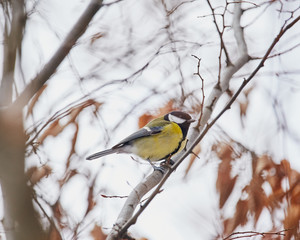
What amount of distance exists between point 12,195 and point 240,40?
131 inches

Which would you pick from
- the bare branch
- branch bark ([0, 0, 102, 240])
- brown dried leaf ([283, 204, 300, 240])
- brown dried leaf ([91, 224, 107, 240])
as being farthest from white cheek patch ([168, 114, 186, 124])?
the bare branch

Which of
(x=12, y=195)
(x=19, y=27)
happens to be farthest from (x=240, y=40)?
(x=12, y=195)

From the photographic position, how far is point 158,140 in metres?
4.33

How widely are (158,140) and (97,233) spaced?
55.8 inches

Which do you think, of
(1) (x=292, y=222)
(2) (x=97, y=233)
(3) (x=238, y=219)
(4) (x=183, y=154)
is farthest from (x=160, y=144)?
A: (1) (x=292, y=222)

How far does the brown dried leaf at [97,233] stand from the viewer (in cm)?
319

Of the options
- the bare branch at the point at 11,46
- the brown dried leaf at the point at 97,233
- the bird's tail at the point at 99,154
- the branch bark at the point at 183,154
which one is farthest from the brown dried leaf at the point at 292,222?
the bird's tail at the point at 99,154

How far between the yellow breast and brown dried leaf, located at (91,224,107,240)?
4.17ft

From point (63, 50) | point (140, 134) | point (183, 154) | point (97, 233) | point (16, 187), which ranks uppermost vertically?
point (63, 50)

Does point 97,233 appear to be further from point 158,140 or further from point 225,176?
point 158,140

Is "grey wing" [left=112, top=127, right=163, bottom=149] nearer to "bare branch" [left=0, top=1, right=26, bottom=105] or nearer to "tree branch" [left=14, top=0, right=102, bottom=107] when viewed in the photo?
"tree branch" [left=14, top=0, right=102, bottom=107]

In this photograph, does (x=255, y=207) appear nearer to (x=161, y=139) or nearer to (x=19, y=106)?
(x=161, y=139)

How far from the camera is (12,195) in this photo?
3.40 ft

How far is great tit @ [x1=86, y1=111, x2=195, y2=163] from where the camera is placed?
4230mm
